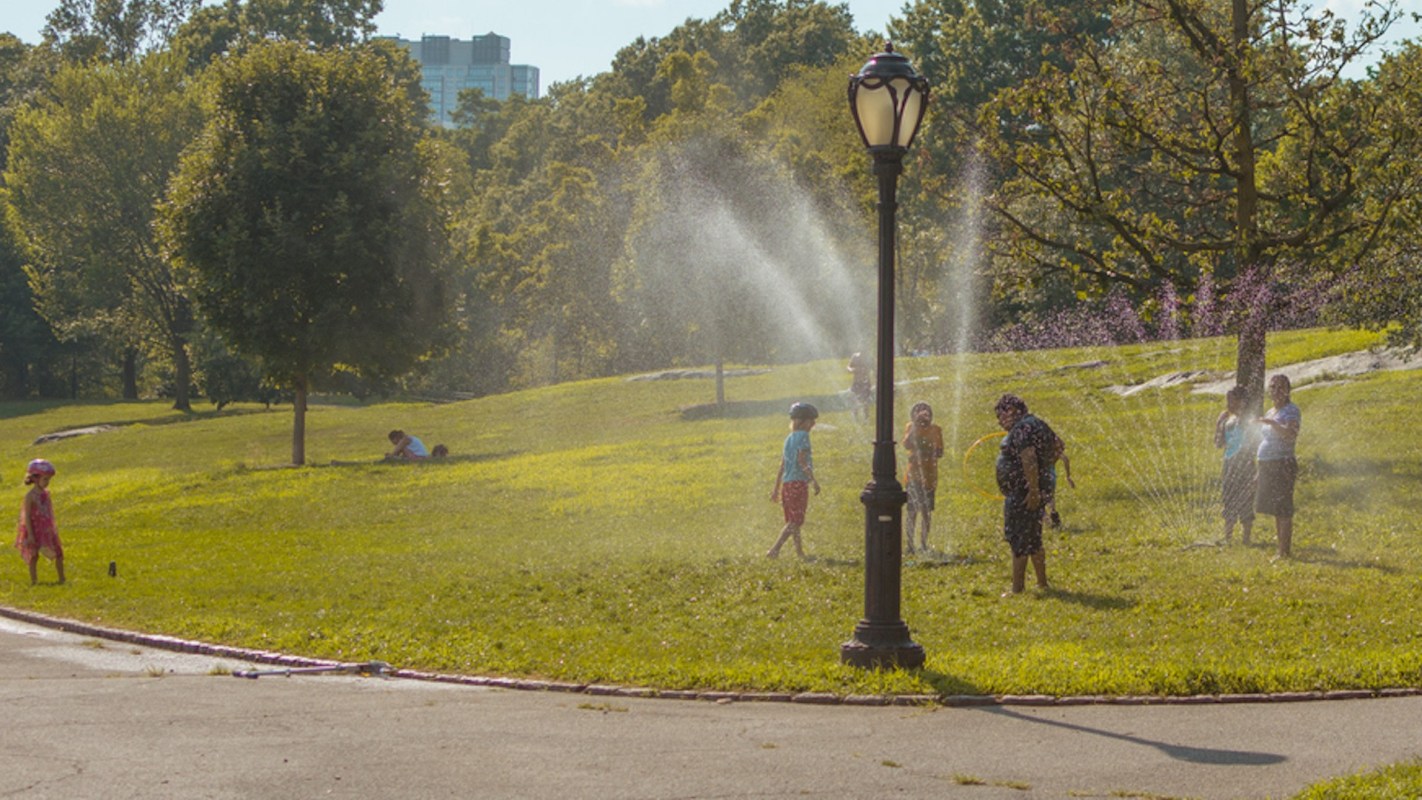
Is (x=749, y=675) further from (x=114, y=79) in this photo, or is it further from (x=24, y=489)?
(x=114, y=79)

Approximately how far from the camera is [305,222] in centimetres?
4038

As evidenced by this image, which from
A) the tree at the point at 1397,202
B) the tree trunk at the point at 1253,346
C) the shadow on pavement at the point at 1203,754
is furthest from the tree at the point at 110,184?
the shadow on pavement at the point at 1203,754

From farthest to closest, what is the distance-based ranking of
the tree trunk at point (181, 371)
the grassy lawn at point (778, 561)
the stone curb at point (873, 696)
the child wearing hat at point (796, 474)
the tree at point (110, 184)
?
the tree trunk at point (181, 371)
the tree at point (110, 184)
the child wearing hat at point (796, 474)
the grassy lawn at point (778, 561)
the stone curb at point (873, 696)

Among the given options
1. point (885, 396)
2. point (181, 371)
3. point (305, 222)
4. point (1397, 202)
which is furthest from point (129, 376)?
point (885, 396)

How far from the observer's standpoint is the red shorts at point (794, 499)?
59.0ft

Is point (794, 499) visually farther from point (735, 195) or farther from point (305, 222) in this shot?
point (735, 195)

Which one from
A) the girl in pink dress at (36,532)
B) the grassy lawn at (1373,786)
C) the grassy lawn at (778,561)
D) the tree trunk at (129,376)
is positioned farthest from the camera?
the tree trunk at (129,376)

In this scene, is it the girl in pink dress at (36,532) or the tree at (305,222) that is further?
the tree at (305,222)

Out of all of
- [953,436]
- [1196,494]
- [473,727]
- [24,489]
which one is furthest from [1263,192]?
[24,489]

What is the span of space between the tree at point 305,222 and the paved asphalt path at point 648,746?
3000cm

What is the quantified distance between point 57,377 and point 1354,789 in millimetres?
90477

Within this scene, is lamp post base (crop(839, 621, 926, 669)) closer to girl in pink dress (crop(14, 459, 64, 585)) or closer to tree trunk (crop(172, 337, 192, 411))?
girl in pink dress (crop(14, 459, 64, 585))

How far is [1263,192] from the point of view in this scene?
22.8 meters

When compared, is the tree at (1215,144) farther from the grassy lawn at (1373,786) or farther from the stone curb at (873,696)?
the grassy lawn at (1373,786)
